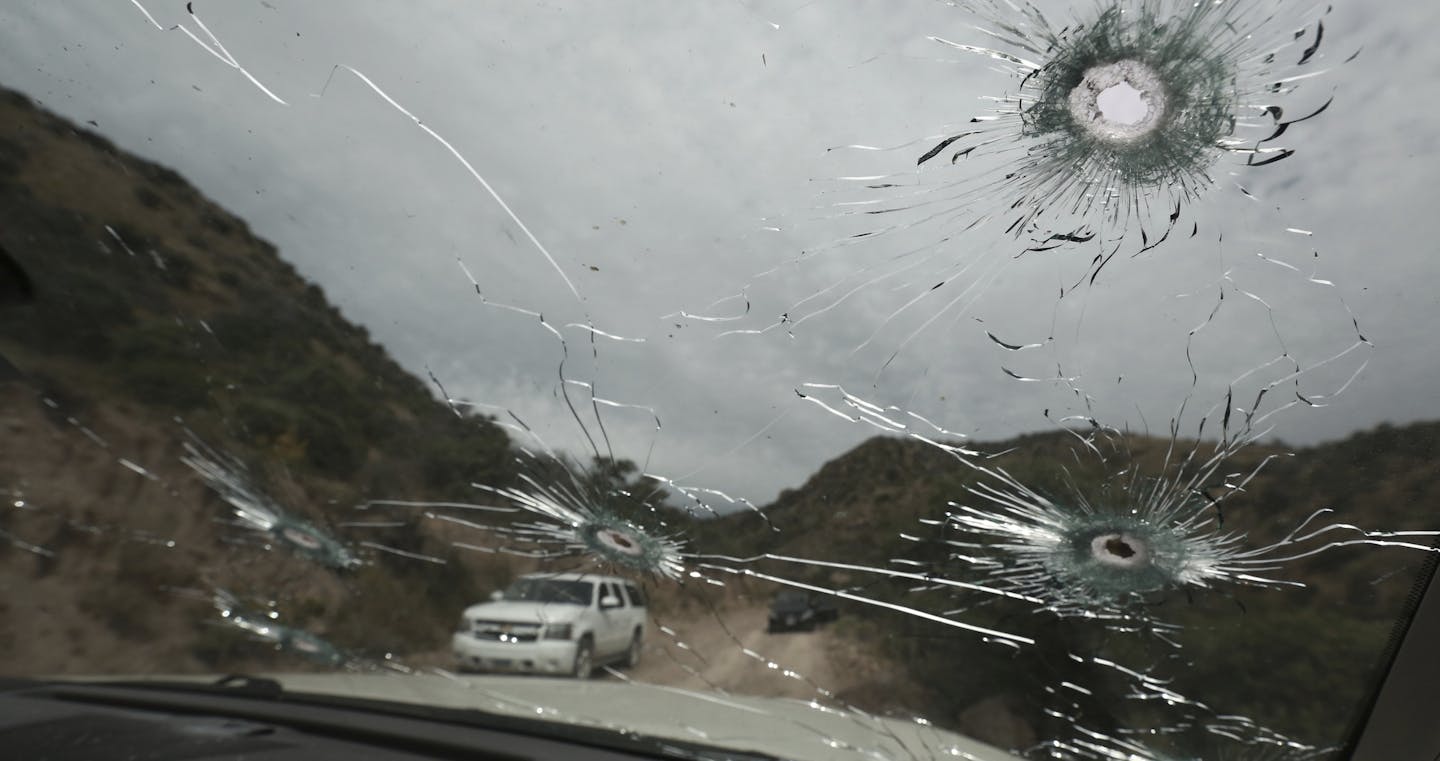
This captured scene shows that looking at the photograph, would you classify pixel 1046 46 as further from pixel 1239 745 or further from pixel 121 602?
pixel 121 602

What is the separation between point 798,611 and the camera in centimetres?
202

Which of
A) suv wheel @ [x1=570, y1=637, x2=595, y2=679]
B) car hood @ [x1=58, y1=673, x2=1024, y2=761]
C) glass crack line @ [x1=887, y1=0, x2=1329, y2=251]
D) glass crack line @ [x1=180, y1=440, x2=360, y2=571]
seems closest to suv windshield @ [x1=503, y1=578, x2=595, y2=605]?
suv wheel @ [x1=570, y1=637, x2=595, y2=679]

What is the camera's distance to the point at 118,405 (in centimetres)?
262

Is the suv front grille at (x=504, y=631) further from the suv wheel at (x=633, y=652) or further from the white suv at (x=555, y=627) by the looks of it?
the suv wheel at (x=633, y=652)

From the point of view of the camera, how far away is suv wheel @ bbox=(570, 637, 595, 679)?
7.33 feet

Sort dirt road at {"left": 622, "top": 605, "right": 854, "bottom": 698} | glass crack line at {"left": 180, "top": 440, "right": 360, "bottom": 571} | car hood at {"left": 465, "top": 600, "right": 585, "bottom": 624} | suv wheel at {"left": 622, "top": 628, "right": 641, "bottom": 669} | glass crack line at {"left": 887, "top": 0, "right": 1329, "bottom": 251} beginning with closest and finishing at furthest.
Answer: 1. glass crack line at {"left": 887, "top": 0, "right": 1329, "bottom": 251}
2. dirt road at {"left": 622, "top": 605, "right": 854, "bottom": 698}
3. suv wheel at {"left": 622, "top": 628, "right": 641, "bottom": 669}
4. car hood at {"left": 465, "top": 600, "right": 585, "bottom": 624}
5. glass crack line at {"left": 180, "top": 440, "right": 360, "bottom": 571}

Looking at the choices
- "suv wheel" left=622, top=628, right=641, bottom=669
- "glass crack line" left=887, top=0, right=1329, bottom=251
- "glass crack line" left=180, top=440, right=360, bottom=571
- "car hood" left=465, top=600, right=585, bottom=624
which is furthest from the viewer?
"glass crack line" left=180, top=440, right=360, bottom=571

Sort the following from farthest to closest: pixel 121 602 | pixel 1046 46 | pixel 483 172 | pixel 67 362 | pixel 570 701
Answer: pixel 121 602
pixel 67 362
pixel 570 701
pixel 483 172
pixel 1046 46

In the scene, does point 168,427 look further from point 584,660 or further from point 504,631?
point 584,660

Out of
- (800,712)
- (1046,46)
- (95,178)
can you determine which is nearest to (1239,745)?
(800,712)

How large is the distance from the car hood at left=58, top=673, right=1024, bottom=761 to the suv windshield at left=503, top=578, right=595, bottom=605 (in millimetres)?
240

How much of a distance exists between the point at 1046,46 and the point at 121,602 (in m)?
3.47

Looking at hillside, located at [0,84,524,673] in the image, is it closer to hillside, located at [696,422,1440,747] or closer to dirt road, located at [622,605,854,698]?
dirt road, located at [622,605,854,698]

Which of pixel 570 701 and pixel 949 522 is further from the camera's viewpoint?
pixel 570 701
